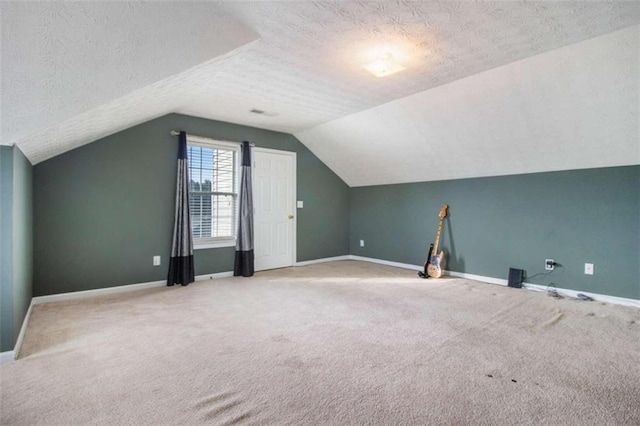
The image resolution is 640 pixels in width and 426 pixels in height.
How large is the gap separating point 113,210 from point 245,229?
1.74m

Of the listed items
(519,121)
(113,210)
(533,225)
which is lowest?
(533,225)

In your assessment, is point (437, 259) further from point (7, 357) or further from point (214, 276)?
point (7, 357)

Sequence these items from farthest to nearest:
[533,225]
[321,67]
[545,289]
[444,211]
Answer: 1. [444,211]
2. [533,225]
3. [545,289]
4. [321,67]

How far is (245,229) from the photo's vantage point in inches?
197

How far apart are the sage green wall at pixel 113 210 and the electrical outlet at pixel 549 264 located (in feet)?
14.3

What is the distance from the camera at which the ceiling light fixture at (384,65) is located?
278 centimetres

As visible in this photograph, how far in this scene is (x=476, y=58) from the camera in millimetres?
2908

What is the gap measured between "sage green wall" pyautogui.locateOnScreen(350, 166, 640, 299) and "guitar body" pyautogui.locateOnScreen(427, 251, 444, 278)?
0.30 meters

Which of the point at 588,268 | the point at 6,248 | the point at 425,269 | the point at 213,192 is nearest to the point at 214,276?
the point at 213,192

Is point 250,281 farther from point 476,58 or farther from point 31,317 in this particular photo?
point 476,58

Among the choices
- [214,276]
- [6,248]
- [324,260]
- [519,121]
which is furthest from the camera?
[324,260]

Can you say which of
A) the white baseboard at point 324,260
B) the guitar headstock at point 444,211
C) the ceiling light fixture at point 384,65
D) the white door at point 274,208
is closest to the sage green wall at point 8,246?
the ceiling light fixture at point 384,65

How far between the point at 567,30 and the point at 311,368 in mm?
3082

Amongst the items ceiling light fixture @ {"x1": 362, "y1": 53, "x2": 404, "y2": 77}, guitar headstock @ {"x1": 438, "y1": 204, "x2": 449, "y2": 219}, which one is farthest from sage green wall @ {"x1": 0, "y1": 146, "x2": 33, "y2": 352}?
guitar headstock @ {"x1": 438, "y1": 204, "x2": 449, "y2": 219}
